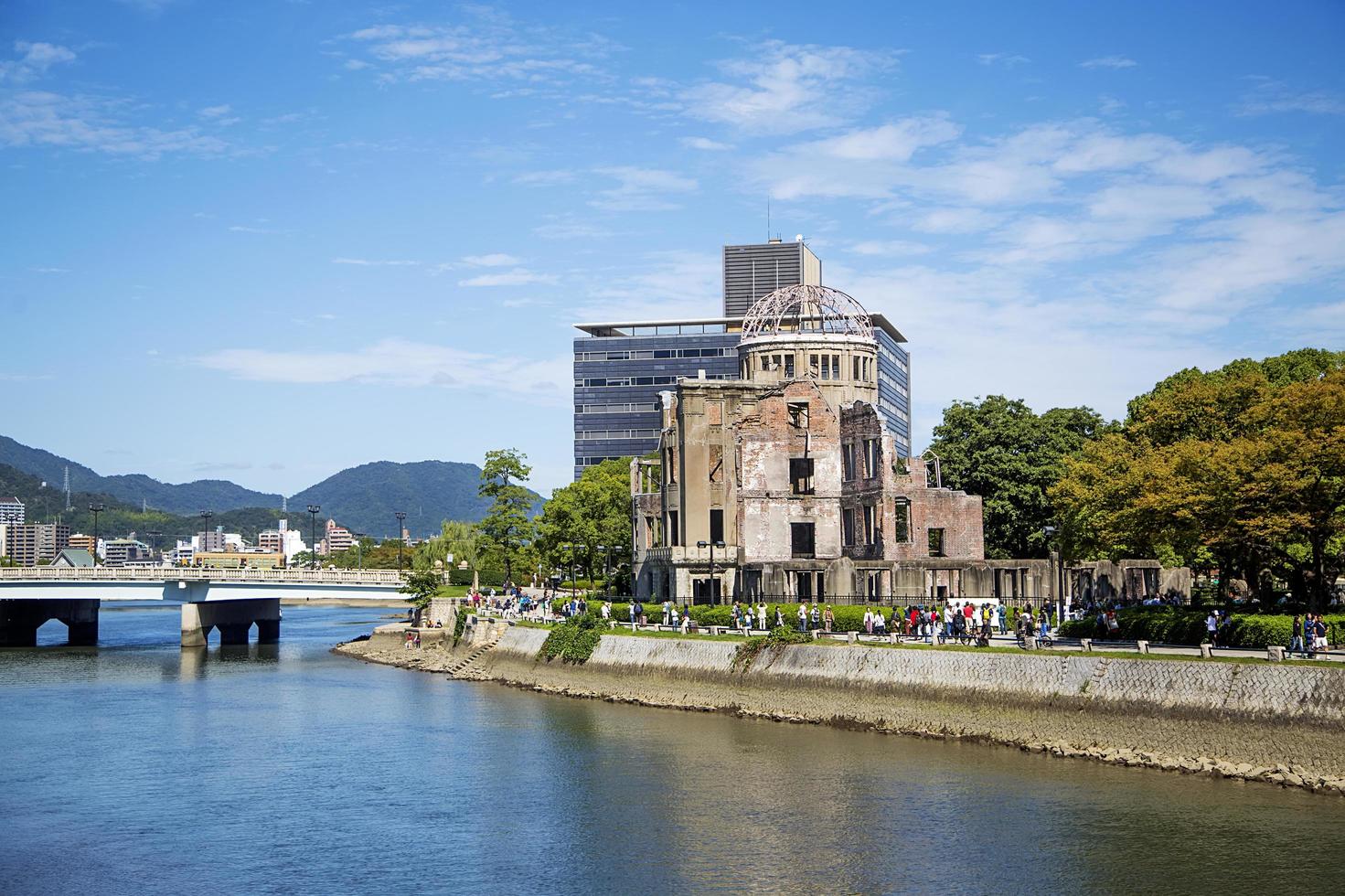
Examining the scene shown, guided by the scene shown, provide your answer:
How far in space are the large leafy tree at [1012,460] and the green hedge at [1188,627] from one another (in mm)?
35550

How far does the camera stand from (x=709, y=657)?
2692 inches

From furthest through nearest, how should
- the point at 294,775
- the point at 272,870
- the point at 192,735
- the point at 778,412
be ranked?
the point at 778,412 → the point at 192,735 → the point at 294,775 → the point at 272,870

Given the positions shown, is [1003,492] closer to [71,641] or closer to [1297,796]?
[1297,796]

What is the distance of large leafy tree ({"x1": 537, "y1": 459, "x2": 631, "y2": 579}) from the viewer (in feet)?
378

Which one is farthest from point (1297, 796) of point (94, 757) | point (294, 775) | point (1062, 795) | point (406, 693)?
point (406, 693)

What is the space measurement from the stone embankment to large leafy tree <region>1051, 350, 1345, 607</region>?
372 inches

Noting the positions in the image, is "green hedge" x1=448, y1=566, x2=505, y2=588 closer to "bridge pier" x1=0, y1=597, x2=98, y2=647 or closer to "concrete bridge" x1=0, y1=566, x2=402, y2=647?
"concrete bridge" x1=0, y1=566, x2=402, y2=647

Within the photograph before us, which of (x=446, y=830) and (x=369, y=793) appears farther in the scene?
(x=369, y=793)

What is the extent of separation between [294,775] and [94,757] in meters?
9.54

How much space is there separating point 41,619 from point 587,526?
53.0m

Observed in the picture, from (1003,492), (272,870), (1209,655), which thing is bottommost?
(272,870)

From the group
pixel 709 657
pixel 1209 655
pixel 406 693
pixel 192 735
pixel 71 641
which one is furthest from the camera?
pixel 71 641

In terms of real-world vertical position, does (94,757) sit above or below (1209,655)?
below

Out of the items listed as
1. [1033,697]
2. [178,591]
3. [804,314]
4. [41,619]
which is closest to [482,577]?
[178,591]
